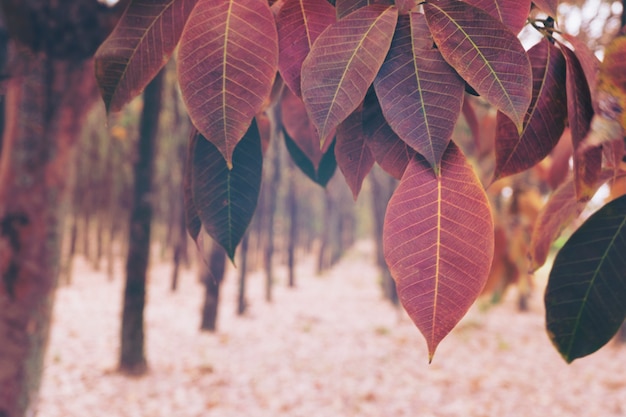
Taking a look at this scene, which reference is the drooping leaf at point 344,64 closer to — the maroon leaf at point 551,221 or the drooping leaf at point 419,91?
the drooping leaf at point 419,91

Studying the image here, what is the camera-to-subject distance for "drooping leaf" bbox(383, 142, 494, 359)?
0.89 ft

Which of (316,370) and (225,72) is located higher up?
(225,72)

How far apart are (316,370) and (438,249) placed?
11.3 ft

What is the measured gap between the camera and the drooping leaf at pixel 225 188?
37cm

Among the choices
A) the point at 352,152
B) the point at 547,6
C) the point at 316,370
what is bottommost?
the point at 316,370

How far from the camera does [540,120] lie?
0.35 meters

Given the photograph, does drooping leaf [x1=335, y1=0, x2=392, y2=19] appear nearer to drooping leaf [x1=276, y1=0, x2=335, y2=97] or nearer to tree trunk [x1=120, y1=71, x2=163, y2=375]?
drooping leaf [x1=276, y1=0, x2=335, y2=97]

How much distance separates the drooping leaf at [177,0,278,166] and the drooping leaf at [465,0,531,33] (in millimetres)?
148

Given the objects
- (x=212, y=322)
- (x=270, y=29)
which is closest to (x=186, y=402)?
(x=212, y=322)

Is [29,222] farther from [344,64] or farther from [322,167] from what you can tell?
[344,64]

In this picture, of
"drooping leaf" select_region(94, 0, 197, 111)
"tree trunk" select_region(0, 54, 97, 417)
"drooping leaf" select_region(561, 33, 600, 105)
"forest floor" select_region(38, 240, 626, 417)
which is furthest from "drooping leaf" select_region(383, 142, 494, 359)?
"forest floor" select_region(38, 240, 626, 417)

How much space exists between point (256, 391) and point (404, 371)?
1179 millimetres

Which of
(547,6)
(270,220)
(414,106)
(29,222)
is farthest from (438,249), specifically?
(270,220)

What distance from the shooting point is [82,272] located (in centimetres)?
919
